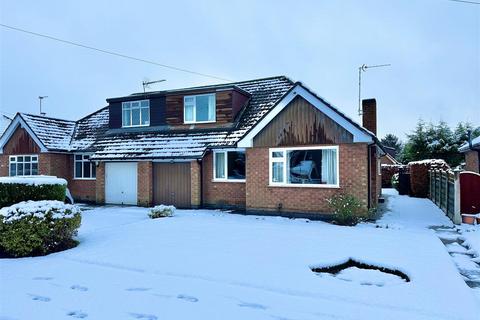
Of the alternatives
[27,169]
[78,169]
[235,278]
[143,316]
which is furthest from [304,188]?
[27,169]

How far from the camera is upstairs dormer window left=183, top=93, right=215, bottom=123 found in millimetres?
17703

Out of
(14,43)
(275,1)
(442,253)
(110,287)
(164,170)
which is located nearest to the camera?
(110,287)

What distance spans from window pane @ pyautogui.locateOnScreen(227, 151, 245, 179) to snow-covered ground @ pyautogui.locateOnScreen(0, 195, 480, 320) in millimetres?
5460

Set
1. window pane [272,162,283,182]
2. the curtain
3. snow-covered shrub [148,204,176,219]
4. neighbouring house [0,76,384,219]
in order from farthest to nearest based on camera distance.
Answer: window pane [272,162,283,182], snow-covered shrub [148,204,176,219], neighbouring house [0,76,384,219], the curtain

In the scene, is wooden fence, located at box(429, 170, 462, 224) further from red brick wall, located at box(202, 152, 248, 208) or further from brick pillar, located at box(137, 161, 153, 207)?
brick pillar, located at box(137, 161, 153, 207)

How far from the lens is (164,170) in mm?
A: 17781

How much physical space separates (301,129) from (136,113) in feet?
33.9

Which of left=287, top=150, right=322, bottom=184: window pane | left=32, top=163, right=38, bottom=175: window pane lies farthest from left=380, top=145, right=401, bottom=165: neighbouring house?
left=32, top=163, right=38, bottom=175: window pane

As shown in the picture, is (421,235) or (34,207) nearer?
(34,207)

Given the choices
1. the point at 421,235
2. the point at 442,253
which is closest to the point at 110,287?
the point at 442,253

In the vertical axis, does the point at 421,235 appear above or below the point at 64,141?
below

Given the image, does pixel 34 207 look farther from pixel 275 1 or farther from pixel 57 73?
pixel 57 73

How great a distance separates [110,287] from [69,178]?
17.3m

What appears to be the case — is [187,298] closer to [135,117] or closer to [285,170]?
[285,170]
